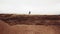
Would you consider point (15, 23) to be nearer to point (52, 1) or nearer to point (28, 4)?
point (28, 4)

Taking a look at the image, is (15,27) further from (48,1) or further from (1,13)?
(48,1)

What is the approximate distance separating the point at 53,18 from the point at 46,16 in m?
0.04

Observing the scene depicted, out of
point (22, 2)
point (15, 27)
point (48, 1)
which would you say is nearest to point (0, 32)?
point (15, 27)

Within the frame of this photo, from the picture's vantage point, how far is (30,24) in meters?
0.54

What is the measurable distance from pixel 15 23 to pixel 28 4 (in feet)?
0.46

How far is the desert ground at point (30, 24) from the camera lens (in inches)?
21.1

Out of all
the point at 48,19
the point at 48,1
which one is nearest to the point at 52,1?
the point at 48,1

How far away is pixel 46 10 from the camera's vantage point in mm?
573

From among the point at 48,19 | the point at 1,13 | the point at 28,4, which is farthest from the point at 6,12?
the point at 48,19

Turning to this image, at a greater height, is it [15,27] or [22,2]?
[22,2]

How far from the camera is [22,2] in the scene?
604 millimetres

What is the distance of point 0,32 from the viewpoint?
55cm

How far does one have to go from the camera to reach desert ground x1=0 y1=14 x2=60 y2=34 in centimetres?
54

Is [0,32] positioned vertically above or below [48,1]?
below
